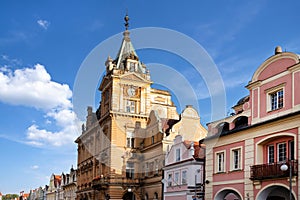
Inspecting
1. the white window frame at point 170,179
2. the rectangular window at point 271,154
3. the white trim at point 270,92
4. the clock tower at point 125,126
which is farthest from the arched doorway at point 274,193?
the clock tower at point 125,126

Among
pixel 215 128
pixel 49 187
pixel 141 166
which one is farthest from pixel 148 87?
pixel 49 187

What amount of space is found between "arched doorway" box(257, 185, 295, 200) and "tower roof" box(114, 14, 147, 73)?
124 ft

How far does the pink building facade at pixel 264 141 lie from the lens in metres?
26.5

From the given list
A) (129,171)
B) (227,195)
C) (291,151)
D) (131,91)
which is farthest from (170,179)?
(131,91)

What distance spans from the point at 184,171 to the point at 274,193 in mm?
11965

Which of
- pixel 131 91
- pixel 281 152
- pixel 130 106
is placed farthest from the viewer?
pixel 131 91

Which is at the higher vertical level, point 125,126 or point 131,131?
point 125,126

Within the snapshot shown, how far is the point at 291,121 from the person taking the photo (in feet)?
86.8

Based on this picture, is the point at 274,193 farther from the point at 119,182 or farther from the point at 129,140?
the point at 129,140

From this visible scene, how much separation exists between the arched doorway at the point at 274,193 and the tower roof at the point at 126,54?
37.8m

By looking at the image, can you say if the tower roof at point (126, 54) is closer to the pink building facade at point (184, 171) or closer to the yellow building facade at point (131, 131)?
the yellow building facade at point (131, 131)

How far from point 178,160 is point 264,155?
14278 millimetres

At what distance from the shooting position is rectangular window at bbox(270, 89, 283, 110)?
2814 centimetres

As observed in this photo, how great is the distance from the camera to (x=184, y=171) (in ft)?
133
